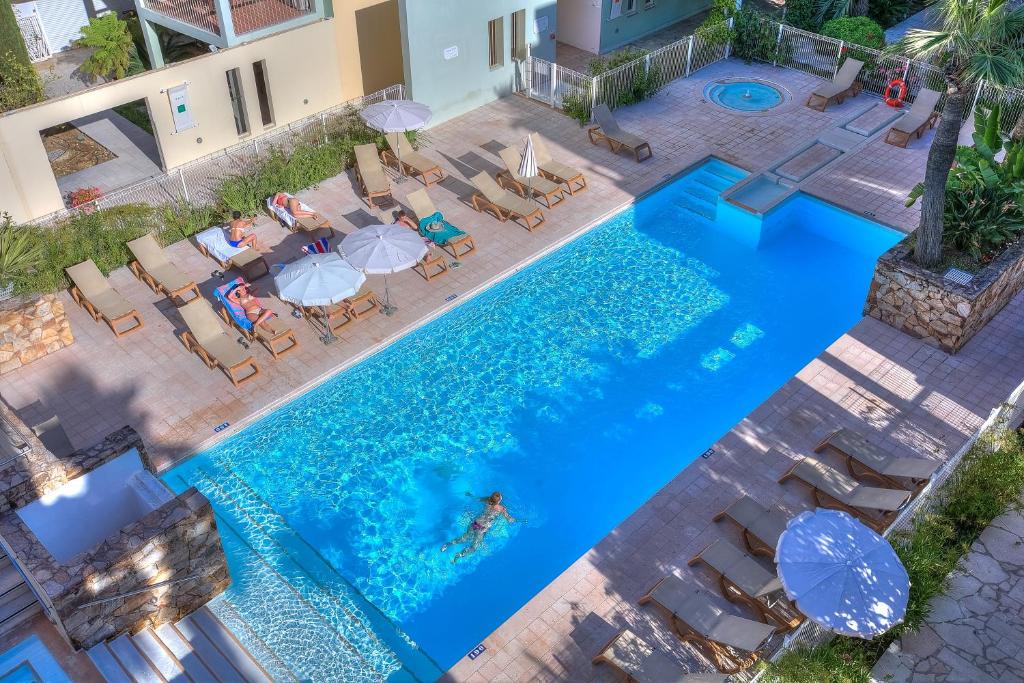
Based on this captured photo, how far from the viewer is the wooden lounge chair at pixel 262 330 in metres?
16.0

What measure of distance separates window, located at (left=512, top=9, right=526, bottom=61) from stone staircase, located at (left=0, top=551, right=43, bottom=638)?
56.5 ft

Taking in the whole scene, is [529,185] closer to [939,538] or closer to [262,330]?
[262,330]

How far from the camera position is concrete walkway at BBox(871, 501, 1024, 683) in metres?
11.0

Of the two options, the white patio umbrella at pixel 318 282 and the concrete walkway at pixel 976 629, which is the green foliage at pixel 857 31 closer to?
the concrete walkway at pixel 976 629

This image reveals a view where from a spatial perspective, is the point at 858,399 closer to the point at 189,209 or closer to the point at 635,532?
the point at 635,532

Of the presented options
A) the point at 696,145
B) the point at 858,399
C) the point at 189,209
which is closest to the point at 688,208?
the point at 696,145

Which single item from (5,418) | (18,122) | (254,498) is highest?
(18,122)

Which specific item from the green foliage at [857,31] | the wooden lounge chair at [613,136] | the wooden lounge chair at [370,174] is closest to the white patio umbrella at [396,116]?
the wooden lounge chair at [370,174]

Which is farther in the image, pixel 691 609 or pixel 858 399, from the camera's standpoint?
pixel 858 399

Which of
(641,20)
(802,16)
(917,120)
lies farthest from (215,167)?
(802,16)

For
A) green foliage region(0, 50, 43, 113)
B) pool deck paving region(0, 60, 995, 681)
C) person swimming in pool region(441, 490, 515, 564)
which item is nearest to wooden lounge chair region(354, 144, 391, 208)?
pool deck paving region(0, 60, 995, 681)

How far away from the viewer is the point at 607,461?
47.5 ft

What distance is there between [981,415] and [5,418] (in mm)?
14926

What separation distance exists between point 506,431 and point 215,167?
10.4 m
